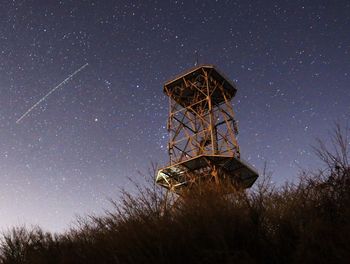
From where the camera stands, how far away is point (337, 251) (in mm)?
3365

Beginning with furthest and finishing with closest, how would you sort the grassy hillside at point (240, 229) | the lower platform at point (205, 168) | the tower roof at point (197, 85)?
the tower roof at point (197, 85) → the lower platform at point (205, 168) → the grassy hillside at point (240, 229)

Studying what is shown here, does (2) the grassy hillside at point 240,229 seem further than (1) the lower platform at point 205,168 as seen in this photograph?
No

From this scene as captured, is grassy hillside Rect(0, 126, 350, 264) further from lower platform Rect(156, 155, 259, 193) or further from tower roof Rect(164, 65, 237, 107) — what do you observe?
tower roof Rect(164, 65, 237, 107)

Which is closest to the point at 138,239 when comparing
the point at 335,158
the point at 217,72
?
the point at 335,158

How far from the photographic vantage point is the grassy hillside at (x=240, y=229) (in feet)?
12.3

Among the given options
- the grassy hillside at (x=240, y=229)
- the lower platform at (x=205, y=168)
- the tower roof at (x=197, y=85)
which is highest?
the tower roof at (x=197, y=85)

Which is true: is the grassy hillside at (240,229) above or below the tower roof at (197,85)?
below

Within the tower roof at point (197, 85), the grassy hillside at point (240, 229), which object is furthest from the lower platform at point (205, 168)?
the grassy hillside at point (240, 229)

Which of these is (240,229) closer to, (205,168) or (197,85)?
(205,168)

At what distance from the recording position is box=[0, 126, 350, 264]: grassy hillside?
3.73m

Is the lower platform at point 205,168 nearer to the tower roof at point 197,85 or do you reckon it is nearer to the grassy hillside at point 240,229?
the tower roof at point 197,85

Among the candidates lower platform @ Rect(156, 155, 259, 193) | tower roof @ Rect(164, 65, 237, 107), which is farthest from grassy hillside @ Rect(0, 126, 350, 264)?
tower roof @ Rect(164, 65, 237, 107)

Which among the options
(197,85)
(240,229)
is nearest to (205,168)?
(197,85)

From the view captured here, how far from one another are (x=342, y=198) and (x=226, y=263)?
55.3 inches
